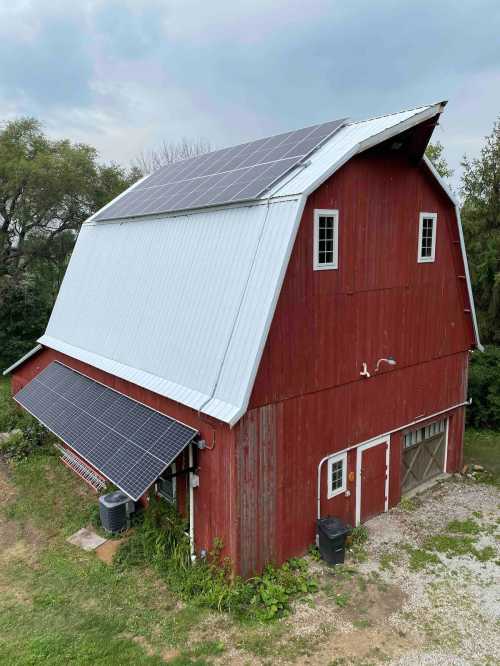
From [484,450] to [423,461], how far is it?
155 inches

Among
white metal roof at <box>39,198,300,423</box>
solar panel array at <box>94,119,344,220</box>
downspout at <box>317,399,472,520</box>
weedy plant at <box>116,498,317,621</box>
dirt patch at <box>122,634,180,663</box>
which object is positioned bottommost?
Result: dirt patch at <box>122,634,180,663</box>

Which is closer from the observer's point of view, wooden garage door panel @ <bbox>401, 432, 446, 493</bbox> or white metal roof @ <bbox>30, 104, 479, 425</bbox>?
white metal roof @ <bbox>30, 104, 479, 425</bbox>

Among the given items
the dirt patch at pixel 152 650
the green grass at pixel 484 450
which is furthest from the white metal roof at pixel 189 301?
the green grass at pixel 484 450

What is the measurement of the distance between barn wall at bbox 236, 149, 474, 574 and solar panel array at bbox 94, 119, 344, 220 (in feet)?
5.09

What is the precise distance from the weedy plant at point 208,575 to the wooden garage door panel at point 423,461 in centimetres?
433

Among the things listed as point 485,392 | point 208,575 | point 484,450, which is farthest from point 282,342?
point 485,392

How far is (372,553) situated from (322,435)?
8.83ft

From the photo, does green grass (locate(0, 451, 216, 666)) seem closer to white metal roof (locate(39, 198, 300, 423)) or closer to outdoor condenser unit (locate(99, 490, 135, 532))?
outdoor condenser unit (locate(99, 490, 135, 532))

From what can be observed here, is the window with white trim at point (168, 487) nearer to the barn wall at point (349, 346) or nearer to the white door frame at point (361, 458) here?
the barn wall at point (349, 346)

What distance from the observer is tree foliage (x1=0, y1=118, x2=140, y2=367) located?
25812 millimetres

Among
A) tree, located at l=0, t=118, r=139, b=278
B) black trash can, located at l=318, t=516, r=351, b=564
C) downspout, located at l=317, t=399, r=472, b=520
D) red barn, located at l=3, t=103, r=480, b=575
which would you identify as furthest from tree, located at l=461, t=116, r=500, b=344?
tree, located at l=0, t=118, r=139, b=278

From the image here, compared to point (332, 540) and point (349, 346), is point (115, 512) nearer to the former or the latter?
point (332, 540)

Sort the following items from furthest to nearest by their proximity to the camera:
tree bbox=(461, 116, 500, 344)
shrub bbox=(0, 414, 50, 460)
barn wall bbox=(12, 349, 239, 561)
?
tree bbox=(461, 116, 500, 344), shrub bbox=(0, 414, 50, 460), barn wall bbox=(12, 349, 239, 561)

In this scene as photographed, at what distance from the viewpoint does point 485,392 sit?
1738 cm
